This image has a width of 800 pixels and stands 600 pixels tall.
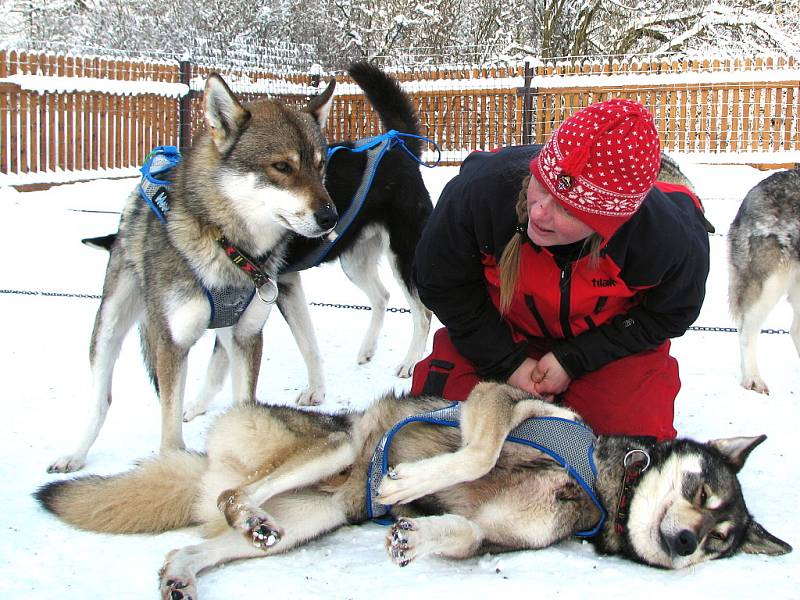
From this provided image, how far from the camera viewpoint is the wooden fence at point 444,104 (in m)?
8.88

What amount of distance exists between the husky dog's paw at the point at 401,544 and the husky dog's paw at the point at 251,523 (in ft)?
0.83

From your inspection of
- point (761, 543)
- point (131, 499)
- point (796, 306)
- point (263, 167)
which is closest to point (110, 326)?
point (263, 167)

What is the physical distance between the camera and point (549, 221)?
76.9 inches

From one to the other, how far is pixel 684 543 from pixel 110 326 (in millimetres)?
1942

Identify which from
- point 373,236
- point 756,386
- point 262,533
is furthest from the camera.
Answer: point 373,236

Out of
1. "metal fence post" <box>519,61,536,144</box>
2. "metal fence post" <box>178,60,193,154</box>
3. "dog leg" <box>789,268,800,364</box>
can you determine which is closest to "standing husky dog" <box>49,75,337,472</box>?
"dog leg" <box>789,268,800,364</box>

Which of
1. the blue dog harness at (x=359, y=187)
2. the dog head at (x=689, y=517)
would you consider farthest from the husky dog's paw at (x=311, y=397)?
the dog head at (x=689, y=517)

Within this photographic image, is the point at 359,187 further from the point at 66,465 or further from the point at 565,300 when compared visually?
the point at 66,465

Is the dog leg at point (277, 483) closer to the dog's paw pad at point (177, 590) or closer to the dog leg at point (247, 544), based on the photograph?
the dog leg at point (247, 544)

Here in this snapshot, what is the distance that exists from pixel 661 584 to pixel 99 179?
932cm

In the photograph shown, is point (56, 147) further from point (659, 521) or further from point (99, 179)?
point (659, 521)

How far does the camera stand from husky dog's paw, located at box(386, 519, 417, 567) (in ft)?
5.29

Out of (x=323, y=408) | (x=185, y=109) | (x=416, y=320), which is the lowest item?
(x=323, y=408)

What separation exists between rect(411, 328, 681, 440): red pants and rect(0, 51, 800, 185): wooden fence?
24.0 feet
